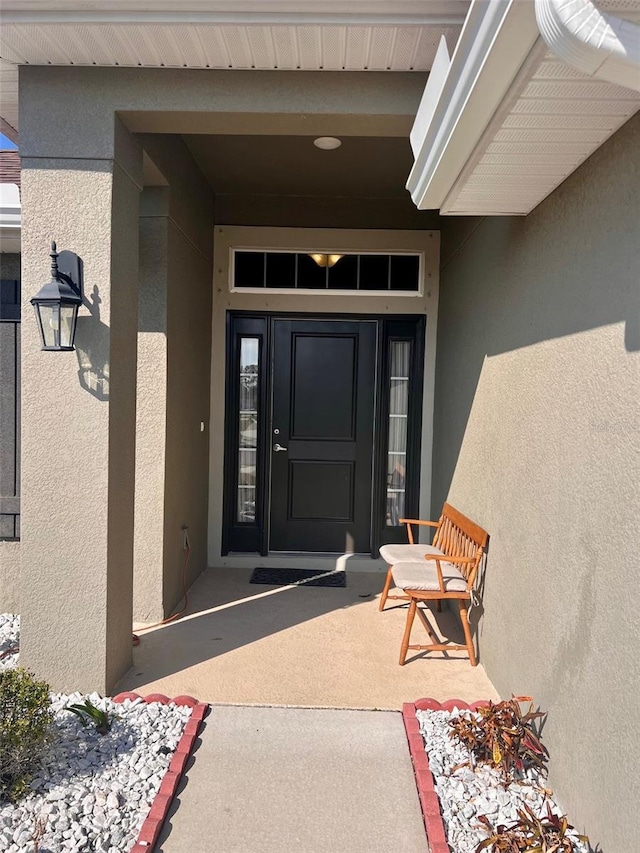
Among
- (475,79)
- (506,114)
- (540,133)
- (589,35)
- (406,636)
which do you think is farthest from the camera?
(406,636)

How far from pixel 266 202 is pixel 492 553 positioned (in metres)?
3.26

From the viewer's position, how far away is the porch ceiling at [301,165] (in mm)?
3605

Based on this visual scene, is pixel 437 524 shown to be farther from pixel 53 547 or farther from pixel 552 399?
pixel 53 547

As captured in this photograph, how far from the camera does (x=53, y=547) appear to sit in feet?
8.68

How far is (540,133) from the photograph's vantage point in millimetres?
1820

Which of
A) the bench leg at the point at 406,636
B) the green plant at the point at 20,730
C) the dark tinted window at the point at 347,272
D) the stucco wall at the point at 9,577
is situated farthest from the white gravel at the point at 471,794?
the dark tinted window at the point at 347,272

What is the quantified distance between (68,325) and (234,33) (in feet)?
4.48

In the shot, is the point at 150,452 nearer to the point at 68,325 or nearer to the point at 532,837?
the point at 68,325

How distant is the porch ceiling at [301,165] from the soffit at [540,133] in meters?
1.43

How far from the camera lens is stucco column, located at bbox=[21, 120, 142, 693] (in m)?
2.57

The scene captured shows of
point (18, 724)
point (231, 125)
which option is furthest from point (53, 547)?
point (231, 125)

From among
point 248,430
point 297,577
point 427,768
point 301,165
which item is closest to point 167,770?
point 427,768

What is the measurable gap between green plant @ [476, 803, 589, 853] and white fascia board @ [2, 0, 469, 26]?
9.11 ft

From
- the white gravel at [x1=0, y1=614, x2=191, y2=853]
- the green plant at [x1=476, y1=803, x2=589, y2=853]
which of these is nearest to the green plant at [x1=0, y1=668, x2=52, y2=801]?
the white gravel at [x1=0, y1=614, x2=191, y2=853]
